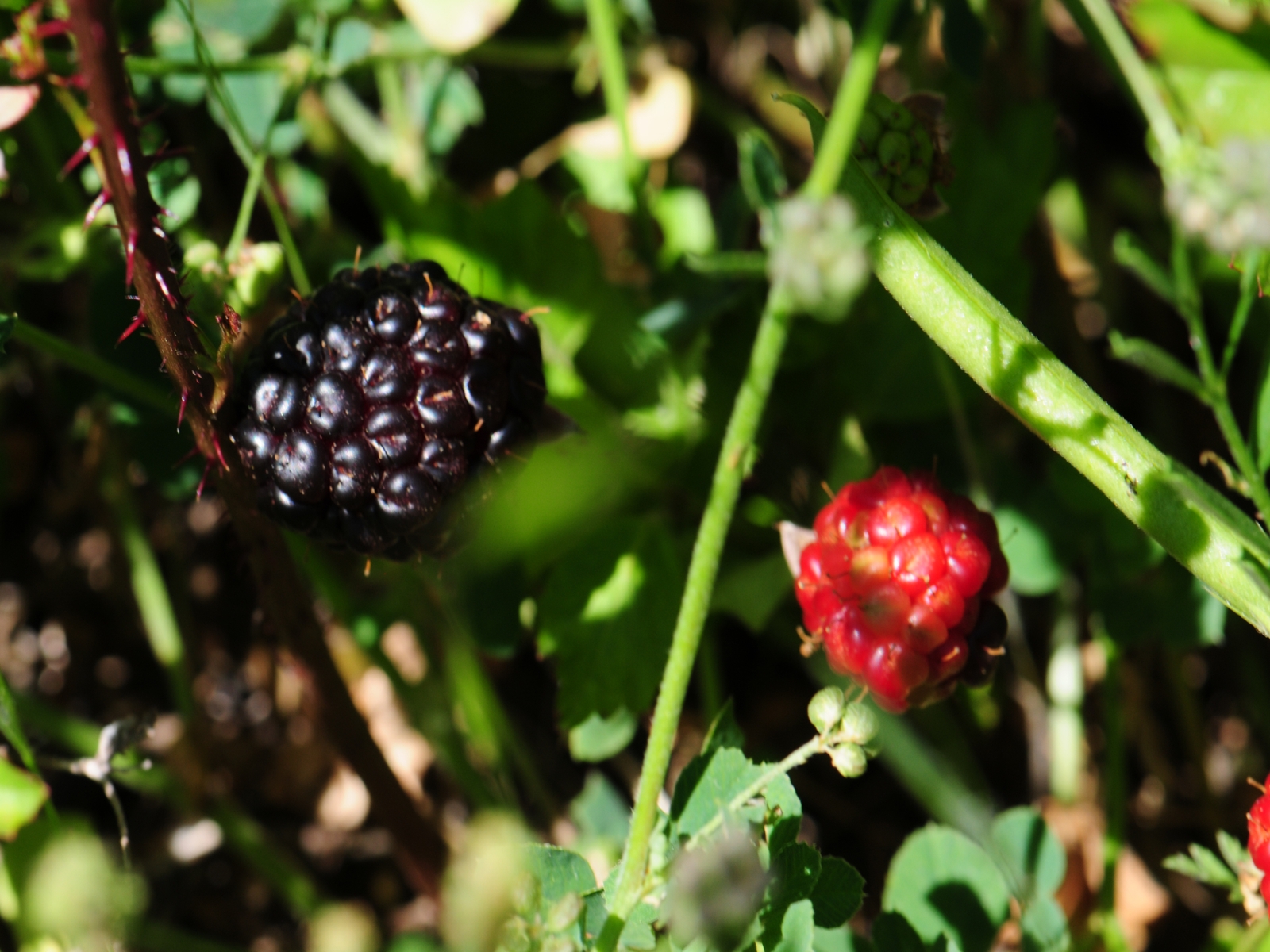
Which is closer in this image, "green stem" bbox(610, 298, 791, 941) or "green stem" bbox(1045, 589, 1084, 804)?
"green stem" bbox(610, 298, 791, 941)

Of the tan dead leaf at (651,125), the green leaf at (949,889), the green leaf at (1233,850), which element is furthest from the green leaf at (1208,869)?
the tan dead leaf at (651,125)

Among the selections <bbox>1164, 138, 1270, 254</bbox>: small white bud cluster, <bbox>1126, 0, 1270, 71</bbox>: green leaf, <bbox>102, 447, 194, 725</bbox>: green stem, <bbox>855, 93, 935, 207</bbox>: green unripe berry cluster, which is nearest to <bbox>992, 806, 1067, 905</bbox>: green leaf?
<bbox>855, 93, 935, 207</bbox>: green unripe berry cluster

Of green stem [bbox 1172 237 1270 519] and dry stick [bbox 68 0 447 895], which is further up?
green stem [bbox 1172 237 1270 519]

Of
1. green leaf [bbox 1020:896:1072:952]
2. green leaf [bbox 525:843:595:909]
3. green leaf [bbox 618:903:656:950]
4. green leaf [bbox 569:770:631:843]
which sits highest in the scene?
green leaf [bbox 618:903:656:950]

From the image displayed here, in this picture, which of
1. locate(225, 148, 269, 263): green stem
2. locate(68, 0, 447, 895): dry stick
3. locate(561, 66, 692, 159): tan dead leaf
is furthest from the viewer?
locate(561, 66, 692, 159): tan dead leaf

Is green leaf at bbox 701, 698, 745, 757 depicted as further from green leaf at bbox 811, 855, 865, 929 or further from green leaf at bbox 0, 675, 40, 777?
green leaf at bbox 0, 675, 40, 777

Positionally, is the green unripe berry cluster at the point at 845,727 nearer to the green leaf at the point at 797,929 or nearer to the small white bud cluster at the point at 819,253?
the green leaf at the point at 797,929

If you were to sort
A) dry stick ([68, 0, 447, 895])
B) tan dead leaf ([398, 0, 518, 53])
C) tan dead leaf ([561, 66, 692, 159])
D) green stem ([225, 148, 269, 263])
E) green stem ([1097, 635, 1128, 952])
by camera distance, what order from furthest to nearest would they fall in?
1. tan dead leaf ([561, 66, 692, 159])
2. tan dead leaf ([398, 0, 518, 53])
3. green stem ([1097, 635, 1128, 952])
4. green stem ([225, 148, 269, 263])
5. dry stick ([68, 0, 447, 895])
